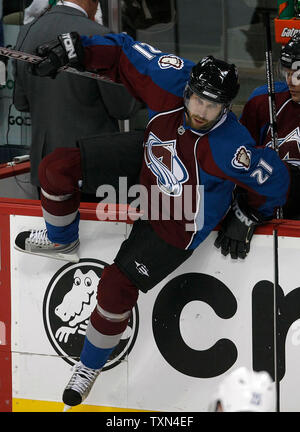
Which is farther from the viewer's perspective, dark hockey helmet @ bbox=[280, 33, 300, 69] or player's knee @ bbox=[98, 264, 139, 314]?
dark hockey helmet @ bbox=[280, 33, 300, 69]

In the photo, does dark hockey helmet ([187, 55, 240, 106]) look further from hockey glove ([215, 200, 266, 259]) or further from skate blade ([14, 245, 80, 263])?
skate blade ([14, 245, 80, 263])

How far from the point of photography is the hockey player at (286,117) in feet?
11.1

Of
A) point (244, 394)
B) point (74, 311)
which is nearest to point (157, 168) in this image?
point (74, 311)

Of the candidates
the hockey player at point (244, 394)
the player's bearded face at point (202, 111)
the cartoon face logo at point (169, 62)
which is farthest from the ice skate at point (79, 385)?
the hockey player at point (244, 394)

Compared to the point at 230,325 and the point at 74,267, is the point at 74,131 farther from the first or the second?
the point at 230,325

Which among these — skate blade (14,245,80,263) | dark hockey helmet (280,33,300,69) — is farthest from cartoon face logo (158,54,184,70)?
skate blade (14,245,80,263)

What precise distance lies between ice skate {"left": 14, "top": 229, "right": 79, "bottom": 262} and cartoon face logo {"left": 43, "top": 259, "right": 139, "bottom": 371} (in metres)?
0.06

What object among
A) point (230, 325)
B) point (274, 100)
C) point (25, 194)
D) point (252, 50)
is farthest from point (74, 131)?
point (252, 50)

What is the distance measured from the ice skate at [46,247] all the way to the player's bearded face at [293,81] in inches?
38.7

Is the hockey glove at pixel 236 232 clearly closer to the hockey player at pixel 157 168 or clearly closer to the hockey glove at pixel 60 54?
the hockey player at pixel 157 168

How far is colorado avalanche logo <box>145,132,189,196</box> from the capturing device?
3.01 metres

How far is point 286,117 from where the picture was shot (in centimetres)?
356

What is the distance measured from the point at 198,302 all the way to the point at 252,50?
2470 mm

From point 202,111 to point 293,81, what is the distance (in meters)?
0.70
